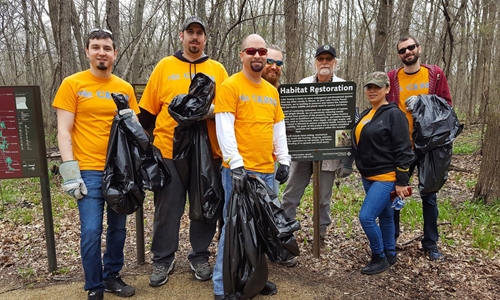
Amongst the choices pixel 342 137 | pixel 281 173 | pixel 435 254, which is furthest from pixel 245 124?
pixel 435 254

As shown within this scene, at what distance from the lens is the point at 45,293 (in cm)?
340

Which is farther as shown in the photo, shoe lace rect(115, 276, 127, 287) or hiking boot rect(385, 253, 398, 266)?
hiking boot rect(385, 253, 398, 266)

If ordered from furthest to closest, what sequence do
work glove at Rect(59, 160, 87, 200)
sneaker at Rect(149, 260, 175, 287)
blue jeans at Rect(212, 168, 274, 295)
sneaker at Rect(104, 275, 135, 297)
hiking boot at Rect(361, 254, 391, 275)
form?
hiking boot at Rect(361, 254, 391, 275) < sneaker at Rect(149, 260, 175, 287) < sneaker at Rect(104, 275, 135, 297) < blue jeans at Rect(212, 168, 274, 295) < work glove at Rect(59, 160, 87, 200)

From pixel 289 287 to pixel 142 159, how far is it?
6.23 feet

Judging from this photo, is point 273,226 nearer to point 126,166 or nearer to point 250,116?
point 250,116

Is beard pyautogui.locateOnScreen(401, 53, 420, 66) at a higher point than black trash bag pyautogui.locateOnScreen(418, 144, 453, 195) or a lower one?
higher

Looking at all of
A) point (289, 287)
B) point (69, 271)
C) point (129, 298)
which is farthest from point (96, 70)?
point (289, 287)

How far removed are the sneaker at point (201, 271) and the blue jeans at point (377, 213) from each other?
65.3 inches

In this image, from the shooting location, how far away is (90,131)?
3.03 meters

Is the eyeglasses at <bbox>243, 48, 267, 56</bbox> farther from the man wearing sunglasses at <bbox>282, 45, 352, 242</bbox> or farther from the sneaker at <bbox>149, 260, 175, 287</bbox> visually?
the sneaker at <bbox>149, 260, 175, 287</bbox>

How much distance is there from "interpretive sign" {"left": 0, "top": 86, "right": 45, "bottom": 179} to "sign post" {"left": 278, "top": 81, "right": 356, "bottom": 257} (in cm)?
254

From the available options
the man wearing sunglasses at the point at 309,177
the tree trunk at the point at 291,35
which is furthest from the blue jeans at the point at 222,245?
the tree trunk at the point at 291,35

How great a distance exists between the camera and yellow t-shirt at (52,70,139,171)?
296 cm

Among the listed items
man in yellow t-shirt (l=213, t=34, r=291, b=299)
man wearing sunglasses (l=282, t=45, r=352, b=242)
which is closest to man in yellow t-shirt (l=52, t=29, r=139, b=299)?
man in yellow t-shirt (l=213, t=34, r=291, b=299)
